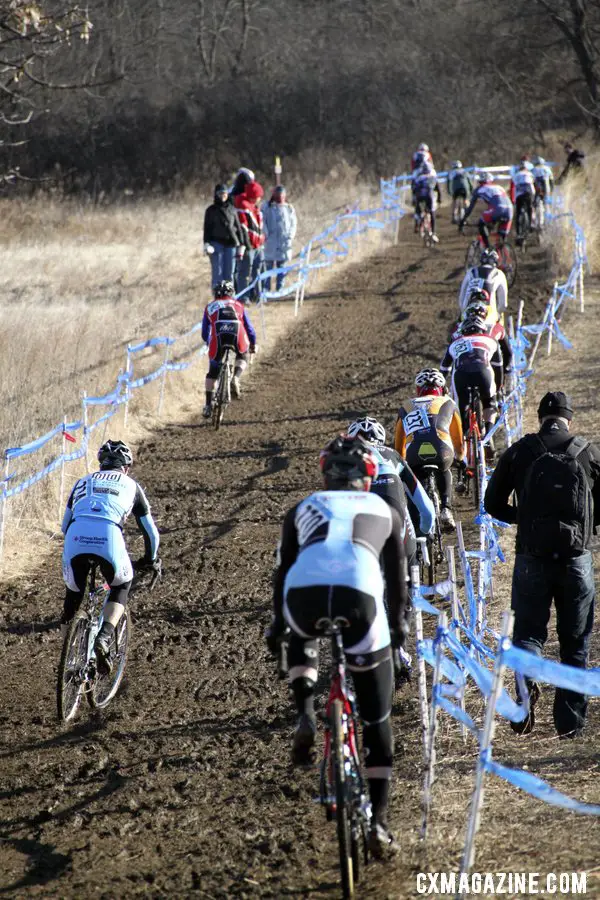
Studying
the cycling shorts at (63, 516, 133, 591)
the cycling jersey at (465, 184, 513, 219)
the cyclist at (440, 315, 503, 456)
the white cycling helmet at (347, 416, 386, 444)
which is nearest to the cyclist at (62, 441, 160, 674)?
the cycling shorts at (63, 516, 133, 591)

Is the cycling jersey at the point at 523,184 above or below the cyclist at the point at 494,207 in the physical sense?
above

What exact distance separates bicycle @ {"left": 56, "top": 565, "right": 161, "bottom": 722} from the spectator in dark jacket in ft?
43.1

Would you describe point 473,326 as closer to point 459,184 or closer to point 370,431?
point 370,431

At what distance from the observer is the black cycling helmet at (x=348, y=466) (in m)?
5.44

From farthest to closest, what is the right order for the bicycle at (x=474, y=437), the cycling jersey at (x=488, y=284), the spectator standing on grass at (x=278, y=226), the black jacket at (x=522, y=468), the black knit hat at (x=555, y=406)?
the spectator standing on grass at (x=278, y=226)
the cycling jersey at (x=488, y=284)
the bicycle at (x=474, y=437)
the black knit hat at (x=555, y=406)
the black jacket at (x=522, y=468)

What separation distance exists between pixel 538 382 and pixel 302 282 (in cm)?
720

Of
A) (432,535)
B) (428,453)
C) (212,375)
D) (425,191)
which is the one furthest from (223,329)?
(425,191)

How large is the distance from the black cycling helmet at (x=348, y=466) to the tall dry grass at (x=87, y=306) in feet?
20.2

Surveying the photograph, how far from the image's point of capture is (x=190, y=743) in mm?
7270

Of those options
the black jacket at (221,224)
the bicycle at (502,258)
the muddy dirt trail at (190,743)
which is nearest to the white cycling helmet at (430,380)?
the muddy dirt trail at (190,743)

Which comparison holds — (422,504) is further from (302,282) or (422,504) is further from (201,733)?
(302,282)

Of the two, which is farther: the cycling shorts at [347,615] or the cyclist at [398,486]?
the cyclist at [398,486]

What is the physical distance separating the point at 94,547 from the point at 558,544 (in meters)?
3.07

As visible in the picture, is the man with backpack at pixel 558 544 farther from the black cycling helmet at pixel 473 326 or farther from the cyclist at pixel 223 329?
the cyclist at pixel 223 329
